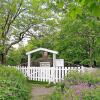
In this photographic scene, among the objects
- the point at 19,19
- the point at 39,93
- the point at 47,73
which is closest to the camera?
the point at 39,93

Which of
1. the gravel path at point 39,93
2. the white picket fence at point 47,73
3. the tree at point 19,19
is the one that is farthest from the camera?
the tree at point 19,19

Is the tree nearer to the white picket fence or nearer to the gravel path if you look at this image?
the white picket fence

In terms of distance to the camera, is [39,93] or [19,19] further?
[19,19]

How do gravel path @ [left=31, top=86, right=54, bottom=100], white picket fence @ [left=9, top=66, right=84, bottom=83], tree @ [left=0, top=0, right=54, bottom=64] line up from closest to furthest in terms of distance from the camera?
gravel path @ [left=31, top=86, right=54, bottom=100]
white picket fence @ [left=9, top=66, right=84, bottom=83]
tree @ [left=0, top=0, right=54, bottom=64]

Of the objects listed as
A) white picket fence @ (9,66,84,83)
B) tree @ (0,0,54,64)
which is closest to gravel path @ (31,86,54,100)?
white picket fence @ (9,66,84,83)

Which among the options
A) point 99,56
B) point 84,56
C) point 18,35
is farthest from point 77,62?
point 18,35

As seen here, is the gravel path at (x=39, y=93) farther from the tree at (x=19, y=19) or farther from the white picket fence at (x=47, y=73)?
the tree at (x=19, y=19)

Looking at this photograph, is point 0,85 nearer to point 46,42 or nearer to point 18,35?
point 18,35

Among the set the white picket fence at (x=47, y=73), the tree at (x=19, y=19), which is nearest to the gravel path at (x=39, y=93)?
the white picket fence at (x=47, y=73)

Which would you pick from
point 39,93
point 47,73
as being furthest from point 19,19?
point 39,93

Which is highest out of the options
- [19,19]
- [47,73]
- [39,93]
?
[19,19]

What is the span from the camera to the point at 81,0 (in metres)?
2.36

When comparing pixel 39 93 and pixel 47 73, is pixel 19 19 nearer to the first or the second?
pixel 47 73

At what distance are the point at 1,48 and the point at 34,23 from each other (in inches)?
113
